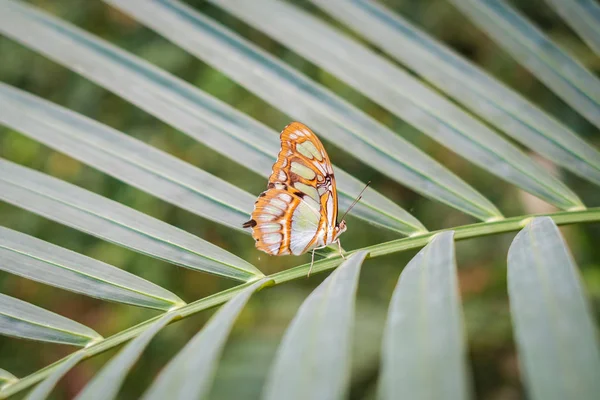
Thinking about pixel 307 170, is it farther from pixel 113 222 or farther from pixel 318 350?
pixel 318 350

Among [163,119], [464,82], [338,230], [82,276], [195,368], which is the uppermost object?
[464,82]

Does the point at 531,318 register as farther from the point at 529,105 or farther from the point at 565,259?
the point at 529,105

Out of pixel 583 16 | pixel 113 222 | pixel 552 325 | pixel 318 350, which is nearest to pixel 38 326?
pixel 113 222

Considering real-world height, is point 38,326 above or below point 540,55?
below

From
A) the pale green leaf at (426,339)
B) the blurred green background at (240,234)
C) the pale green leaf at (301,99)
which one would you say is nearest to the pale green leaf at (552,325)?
the pale green leaf at (426,339)

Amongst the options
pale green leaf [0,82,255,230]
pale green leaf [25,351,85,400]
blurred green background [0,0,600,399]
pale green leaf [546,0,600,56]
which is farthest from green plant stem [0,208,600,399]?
blurred green background [0,0,600,399]

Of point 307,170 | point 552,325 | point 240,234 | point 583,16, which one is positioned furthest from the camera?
point 240,234
